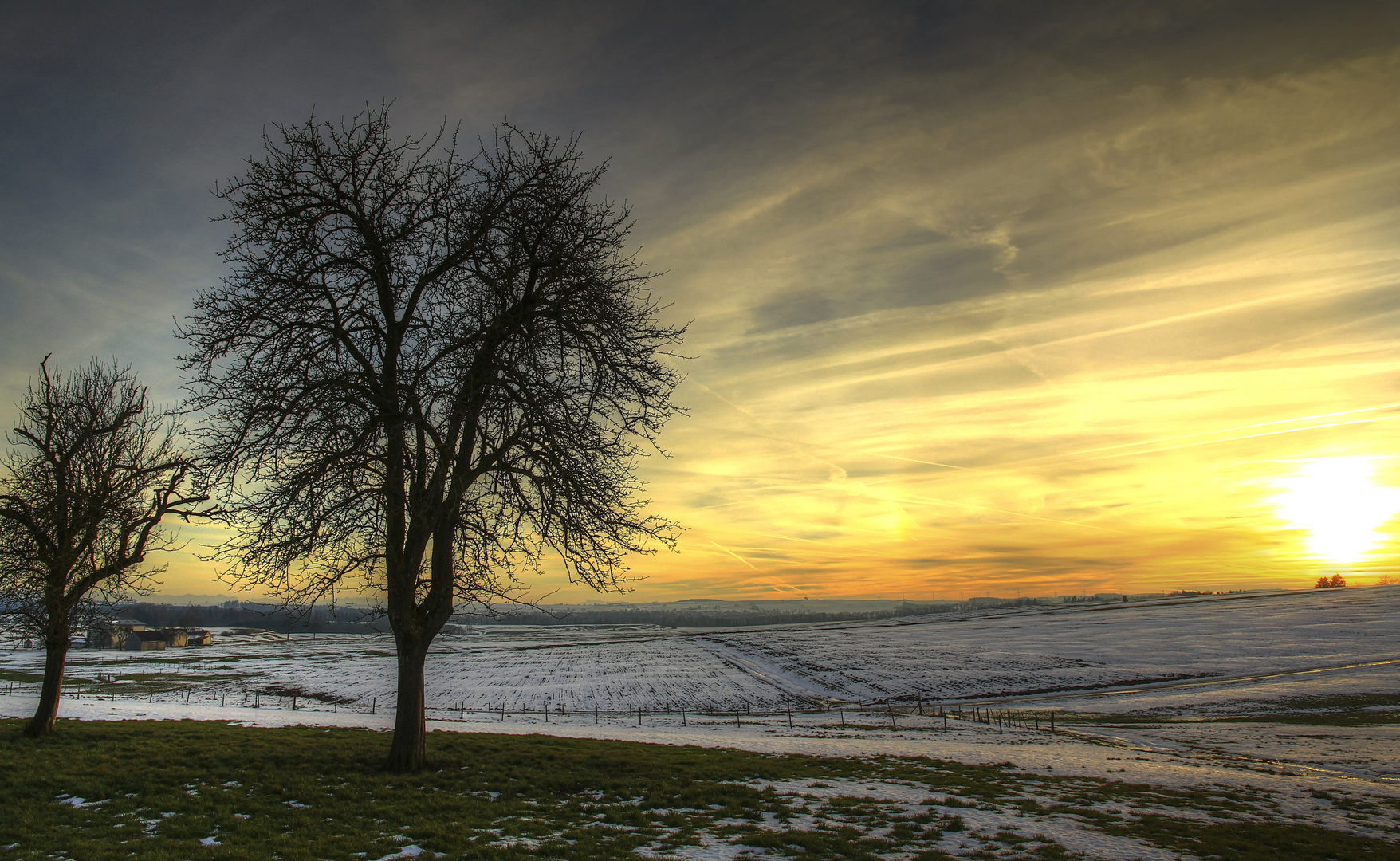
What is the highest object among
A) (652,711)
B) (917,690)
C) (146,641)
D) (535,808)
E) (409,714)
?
(409,714)

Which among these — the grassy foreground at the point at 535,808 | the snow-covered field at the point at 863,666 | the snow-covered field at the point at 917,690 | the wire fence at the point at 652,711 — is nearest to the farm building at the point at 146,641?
the snow-covered field at the point at 917,690

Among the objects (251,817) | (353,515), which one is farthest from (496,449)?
(251,817)

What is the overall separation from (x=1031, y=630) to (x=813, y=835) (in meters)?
122

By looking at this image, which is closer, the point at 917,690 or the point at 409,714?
the point at 409,714

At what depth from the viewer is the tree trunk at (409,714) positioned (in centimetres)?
1420

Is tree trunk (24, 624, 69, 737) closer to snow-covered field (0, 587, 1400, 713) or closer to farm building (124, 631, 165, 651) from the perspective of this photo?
snow-covered field (0, 587, 1400, 713)

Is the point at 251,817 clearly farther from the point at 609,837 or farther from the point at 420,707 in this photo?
the point at 609,837

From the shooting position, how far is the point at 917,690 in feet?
195

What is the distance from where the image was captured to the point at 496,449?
14.7m

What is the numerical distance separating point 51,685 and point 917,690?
57755 millimetres

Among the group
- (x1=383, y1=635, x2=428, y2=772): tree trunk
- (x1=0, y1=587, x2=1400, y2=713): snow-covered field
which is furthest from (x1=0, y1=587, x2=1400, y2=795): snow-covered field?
(x1=383, y1=635, x2=428, y2=772): tree trunk

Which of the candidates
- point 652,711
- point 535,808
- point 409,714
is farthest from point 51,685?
point 652,711

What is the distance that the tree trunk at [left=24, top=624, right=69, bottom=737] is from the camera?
57.0 feet

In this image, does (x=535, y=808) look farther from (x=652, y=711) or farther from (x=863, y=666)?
(x=863, y=666)
